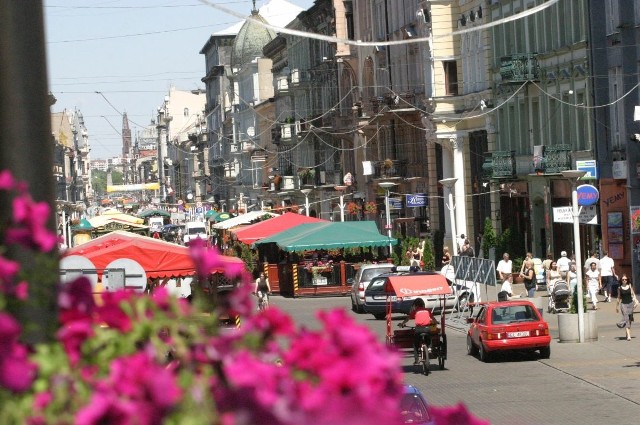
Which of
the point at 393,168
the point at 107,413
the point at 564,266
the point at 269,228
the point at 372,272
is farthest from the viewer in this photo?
the point at 393,168

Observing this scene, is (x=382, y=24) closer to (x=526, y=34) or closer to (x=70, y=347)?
(x=526, y=34)

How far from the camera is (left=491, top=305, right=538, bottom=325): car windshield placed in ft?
89.8

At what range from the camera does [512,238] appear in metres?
49.7

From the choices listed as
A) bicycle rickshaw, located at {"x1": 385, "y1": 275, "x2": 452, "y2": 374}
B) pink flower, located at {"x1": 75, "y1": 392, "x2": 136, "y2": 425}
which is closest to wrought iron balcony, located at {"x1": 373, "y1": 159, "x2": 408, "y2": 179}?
bicycle rickshaw, located at {"x1": 385, "y1": 275, "x2": 452, "y2": 374}

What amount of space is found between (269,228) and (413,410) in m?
42.7

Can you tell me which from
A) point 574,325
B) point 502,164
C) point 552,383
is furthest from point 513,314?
point 502,164

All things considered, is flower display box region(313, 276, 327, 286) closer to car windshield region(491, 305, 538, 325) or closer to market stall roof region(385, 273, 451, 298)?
market stall roof region(385, 273, 451, 298)

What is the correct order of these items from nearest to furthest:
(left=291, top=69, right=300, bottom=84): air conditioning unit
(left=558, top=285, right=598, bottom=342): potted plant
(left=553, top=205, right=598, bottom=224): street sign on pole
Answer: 1. (left=558, top=285, right=598, bottom=342): potted plant
2. (left=553, top=205, right=598, bottom=224): street sign on pole
3. (left=291, top=69, right=300, bottom=84): air conditioning unit

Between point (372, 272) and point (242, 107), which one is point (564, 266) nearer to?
point (372, 272)

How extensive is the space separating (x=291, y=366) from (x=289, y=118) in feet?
321

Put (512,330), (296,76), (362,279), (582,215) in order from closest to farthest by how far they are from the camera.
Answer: (512,330) → (582,215) → (362,279) → (296,76)

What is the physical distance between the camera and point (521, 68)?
159ft

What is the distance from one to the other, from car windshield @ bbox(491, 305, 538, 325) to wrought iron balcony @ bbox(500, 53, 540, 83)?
21.5 m

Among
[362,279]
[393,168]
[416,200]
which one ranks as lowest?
[362,279]
